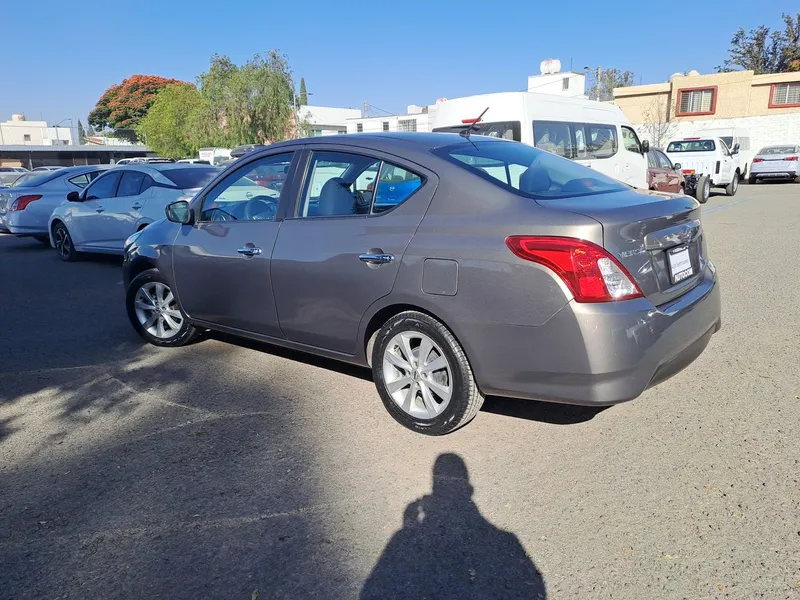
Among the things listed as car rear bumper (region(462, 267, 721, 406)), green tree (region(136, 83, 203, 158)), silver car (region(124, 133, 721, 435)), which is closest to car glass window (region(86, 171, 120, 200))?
silver car (region(124, 133, 721, 435))

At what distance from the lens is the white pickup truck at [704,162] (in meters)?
18.0

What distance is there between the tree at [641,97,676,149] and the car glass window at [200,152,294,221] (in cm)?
3543

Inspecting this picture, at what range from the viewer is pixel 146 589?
252 cm

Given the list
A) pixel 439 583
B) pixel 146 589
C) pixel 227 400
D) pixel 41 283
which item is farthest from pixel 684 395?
pixel 41 283

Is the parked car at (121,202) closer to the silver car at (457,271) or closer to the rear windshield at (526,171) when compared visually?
the silver car at (457,271)

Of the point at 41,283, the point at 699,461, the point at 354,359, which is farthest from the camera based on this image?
the point at 41,283

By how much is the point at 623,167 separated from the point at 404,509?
10612mm

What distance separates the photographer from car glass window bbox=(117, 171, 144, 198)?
384 inches

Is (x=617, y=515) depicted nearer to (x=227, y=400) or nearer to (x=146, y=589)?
(x=146, y=589)

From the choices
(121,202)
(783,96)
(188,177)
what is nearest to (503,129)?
(188,177)

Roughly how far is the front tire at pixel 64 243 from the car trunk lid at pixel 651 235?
966cm

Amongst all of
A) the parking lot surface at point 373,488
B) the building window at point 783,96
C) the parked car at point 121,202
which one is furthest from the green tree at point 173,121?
the parking lot surface at point 373,488

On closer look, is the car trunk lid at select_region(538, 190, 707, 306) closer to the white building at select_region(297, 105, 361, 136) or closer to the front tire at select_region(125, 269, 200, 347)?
the front tire at select_region(125, 269, 200, 347)

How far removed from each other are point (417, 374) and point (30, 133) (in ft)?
339
